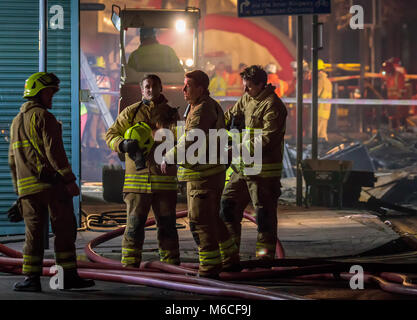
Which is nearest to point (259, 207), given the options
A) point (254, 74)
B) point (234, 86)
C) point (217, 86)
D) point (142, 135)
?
point (254, 74)

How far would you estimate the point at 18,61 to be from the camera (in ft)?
33.3

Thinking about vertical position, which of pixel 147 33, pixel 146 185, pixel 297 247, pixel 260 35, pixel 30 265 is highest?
pixel 260 35

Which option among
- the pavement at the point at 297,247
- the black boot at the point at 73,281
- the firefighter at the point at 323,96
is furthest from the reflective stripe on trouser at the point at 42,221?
the firefighter at the point at 323,96

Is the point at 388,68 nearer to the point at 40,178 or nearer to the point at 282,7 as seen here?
the point at 282,7

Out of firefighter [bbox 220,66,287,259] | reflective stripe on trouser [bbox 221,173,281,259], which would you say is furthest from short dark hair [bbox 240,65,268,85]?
reflective stripe on trouser [bbox 221,173,281,259]

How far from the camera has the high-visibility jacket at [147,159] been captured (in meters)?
7.45

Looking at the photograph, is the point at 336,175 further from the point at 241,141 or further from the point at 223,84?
the point at 223,84

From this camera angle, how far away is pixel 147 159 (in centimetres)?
745

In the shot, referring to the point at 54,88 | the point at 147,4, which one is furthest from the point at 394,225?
the point at 147,4

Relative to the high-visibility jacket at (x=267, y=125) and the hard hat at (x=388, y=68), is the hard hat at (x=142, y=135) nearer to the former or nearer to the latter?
the high-visibility jacket at (x=267, y=125)

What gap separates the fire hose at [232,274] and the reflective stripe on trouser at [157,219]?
19cm

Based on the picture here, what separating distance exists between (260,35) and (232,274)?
818 inches

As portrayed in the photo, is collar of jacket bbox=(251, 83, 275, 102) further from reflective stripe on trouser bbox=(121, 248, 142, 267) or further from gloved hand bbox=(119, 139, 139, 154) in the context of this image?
reflective stripe on trouser bbox=(121, 248, 142, 267)

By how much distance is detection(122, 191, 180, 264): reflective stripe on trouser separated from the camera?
7.49 meters
